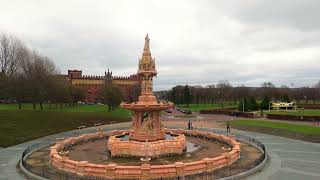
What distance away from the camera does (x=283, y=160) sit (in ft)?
89.4

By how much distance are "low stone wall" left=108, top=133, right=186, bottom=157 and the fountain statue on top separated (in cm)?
188

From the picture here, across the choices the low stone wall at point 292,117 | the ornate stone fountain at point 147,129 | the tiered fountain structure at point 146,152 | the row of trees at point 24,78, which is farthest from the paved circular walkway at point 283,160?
the row of trees at point 24,78

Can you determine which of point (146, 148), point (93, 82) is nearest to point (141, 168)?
point (146, 148)

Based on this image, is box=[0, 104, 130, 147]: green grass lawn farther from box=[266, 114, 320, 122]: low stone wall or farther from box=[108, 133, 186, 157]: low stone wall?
box=[266, 114, 320, 122]: low stone wall

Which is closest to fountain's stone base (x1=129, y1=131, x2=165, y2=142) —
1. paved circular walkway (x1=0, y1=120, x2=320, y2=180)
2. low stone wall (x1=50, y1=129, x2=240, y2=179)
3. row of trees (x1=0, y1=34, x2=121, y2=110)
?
low stone wall (x1=50, y1=129, x2=240, y2=179)

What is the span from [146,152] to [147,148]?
348mm

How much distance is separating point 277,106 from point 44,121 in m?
51.2

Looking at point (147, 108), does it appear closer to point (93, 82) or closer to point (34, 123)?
point (34, 123)

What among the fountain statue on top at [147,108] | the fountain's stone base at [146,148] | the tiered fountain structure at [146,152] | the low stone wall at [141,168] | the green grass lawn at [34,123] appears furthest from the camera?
the green grass lawn at [34,123]

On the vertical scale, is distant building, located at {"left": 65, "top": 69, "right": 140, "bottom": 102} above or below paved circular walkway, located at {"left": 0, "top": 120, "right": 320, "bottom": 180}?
above

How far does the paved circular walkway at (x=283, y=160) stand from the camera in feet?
74.9

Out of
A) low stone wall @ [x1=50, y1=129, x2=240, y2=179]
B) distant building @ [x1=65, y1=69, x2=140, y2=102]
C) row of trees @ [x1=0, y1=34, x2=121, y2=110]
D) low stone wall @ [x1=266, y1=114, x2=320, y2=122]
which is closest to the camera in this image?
low stone wall @ [x1=50, y1=129, x2=240, y2=179]

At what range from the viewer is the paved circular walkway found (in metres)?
22.8

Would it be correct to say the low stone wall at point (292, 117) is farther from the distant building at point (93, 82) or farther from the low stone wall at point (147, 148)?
the distant building at point (93, 82)
